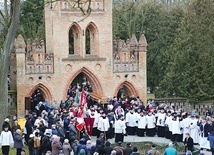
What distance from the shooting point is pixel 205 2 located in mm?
34562

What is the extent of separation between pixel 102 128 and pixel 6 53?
240 inches

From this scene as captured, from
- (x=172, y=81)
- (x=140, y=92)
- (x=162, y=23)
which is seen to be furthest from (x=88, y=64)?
(x=162, y=23)

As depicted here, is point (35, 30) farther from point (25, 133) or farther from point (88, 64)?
point (25, 133)

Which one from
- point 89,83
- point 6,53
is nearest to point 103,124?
point 6,53

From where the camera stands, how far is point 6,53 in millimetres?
27469

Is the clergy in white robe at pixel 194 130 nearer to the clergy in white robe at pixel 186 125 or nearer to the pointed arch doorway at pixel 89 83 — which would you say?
the clergy in white robe at pixel 186 125

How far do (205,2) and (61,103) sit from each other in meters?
10.6

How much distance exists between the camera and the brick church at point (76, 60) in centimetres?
3509

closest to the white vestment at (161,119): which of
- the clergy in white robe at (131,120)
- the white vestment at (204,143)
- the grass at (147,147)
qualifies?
the clergy in white robe at (131,120)

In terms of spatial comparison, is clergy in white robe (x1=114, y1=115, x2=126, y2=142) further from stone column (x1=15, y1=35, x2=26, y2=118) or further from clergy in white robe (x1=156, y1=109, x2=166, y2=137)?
stone column (x1=15, y1=35, x2=26, y2=118)

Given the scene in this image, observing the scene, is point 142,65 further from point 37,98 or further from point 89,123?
point 89,123

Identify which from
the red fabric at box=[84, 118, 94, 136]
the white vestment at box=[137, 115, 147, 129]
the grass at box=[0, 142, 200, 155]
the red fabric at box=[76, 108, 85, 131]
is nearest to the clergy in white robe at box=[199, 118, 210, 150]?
the grass at box=[0, 142, 200, 155]

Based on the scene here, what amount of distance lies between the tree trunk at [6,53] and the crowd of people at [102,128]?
145 cm

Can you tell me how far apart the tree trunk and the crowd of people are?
1449 millimetres
